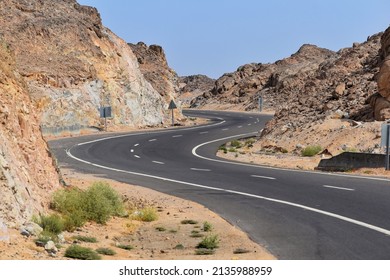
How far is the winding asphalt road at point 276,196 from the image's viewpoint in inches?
376

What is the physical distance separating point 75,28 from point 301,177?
4108 centimetres

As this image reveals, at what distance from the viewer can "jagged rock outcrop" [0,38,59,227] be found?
9.85 meters

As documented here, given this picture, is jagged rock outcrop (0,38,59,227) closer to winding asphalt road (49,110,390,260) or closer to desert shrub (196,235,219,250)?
desert shrub (196,235,219,250)

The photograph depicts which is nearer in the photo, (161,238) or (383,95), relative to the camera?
(161,238)

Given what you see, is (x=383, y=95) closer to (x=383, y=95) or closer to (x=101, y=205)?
(x=383, y=95)

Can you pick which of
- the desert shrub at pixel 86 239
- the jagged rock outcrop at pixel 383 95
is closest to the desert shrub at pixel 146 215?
the desert shrub at pixel 86 239

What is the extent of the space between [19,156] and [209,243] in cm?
474

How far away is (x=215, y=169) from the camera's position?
23484 millimetres

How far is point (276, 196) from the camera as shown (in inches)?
601

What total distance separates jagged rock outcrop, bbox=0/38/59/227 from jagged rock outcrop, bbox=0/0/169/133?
32196 millimetres

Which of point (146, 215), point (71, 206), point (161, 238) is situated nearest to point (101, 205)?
point (71, 206)

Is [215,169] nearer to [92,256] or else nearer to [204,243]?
[204,243]

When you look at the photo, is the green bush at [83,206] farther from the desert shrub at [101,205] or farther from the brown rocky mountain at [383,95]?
the brown rocky mountain at [383,95]

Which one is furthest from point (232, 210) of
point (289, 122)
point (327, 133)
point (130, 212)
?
point (289, 122)
